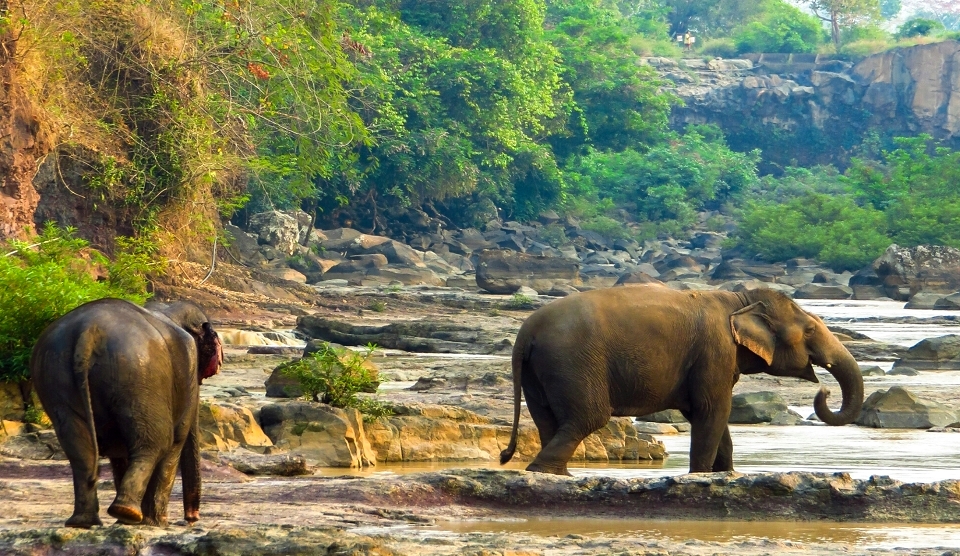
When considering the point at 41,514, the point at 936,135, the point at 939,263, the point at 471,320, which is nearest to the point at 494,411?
the point at 41,514

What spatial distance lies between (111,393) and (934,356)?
58.3ft

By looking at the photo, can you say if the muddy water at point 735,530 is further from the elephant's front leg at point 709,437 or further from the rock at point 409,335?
the rock at point 409,335

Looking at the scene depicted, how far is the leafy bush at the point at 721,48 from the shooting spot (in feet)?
294

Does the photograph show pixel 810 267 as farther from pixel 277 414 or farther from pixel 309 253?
pixel 277 414

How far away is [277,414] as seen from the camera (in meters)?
9.80

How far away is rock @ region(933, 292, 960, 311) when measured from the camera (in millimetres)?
37197

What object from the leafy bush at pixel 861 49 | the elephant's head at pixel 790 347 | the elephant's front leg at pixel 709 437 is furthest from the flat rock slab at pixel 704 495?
the leafy bush at pixel 861 49

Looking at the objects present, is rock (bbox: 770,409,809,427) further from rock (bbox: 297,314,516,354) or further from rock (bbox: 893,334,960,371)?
rock (bbox: 297,314,516,354)

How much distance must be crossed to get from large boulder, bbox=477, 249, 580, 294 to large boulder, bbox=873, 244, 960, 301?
976 centimetres

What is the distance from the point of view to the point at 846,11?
293 feet

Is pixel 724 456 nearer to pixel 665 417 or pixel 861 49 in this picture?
pixel 665 417

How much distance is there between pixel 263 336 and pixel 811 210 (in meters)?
38.4

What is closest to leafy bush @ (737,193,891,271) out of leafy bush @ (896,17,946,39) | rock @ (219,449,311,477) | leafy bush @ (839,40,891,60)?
leafy bush @ (839,40,891,60)

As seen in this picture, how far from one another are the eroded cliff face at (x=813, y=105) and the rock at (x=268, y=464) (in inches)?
2855
